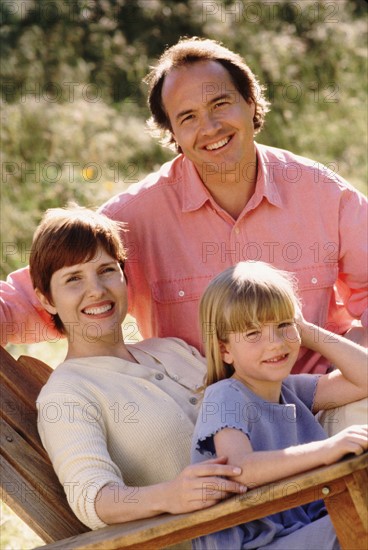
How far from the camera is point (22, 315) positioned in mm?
3188

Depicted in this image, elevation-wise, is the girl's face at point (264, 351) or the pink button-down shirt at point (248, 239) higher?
the pink button-down shirt at point (248, 239)

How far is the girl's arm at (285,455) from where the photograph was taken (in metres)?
2.18

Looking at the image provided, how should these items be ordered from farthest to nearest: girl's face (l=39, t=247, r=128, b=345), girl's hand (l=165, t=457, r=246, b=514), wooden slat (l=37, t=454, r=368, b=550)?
girl's face (l=39, t=247, r=128, b=345) < girl's hand (l=165, t=457, r=246, b=514) < wooden slat (l=37, t=454, r=368, b=550)

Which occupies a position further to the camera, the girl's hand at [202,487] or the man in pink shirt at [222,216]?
the man in pink shirt at [222,216]

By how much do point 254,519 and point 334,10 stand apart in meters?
7.37

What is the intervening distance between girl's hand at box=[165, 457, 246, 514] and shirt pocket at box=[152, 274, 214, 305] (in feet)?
3.64

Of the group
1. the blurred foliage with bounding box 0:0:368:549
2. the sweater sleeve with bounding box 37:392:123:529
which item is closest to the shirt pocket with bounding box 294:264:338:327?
the sweater sleeve with bounding box 37:392:123:529

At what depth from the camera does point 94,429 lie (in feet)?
8.68

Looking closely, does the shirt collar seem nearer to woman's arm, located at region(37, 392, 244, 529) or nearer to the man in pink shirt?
the man in pink shirt

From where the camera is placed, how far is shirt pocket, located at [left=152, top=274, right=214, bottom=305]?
11.1ft

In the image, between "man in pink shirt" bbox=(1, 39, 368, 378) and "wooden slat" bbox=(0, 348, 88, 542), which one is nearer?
"wooden slat" bbox=(0, 348, 88, 542)

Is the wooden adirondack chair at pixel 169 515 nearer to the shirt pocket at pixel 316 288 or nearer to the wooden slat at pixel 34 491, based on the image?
the wooden slat at pixel 34 491

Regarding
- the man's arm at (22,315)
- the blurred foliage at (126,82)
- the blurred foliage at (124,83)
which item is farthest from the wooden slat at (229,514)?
the blurred foliage at (126,82)

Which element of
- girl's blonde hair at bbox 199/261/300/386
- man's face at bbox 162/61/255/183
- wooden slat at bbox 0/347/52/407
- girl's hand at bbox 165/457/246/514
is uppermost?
man's face at bbox 162/61/255/183
